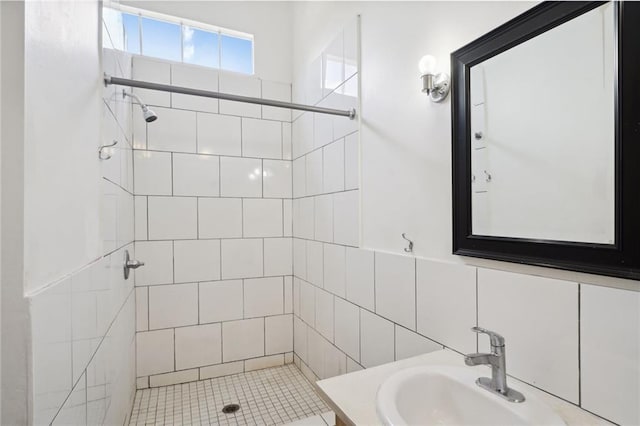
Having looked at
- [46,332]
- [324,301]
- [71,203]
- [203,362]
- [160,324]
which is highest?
[71,203]

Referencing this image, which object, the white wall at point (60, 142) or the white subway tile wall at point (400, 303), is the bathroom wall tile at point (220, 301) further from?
the white wall at point (60, 142)

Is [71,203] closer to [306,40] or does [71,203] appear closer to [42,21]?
[42,21]

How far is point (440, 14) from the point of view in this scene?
119 centimetres

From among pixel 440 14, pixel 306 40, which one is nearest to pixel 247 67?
pixel 306 40

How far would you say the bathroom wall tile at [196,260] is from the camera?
234cm

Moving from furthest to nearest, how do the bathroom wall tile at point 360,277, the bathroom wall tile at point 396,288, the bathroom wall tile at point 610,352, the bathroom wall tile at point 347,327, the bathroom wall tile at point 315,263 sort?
the bathroom wall tile at point 315,263, the bathroom wall tile at point 347,327, the bathroom wall tile at point 360,277, the bathroom wall tile at point 396,288, the bathroom wall tile at point 610,352

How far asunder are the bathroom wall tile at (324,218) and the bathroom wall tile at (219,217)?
667 mm

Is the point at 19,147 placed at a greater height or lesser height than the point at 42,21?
lesser

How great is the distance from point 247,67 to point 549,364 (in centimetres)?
266

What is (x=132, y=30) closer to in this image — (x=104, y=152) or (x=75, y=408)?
(x=104, y=152)

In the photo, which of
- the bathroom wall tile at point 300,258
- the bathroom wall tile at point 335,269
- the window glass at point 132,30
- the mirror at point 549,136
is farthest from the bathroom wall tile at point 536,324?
the window glass at point 132,30

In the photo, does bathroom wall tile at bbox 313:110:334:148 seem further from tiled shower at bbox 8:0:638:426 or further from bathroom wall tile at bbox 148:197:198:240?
bathroom wall tile at bbox 148:197:198:240

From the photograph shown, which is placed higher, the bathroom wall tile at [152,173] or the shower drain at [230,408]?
the bathroom wall tile at [152,173]

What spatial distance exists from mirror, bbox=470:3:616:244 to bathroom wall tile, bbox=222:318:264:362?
1.99 metres
